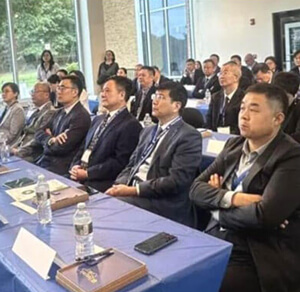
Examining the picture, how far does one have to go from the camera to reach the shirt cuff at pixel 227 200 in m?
2.00

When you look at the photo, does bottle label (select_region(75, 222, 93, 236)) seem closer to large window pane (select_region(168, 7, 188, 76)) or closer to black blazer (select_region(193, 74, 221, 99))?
black blazer (select_region(193, 74, 221, 99))

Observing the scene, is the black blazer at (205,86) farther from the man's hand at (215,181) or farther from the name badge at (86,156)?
the man's hand at (215,181)

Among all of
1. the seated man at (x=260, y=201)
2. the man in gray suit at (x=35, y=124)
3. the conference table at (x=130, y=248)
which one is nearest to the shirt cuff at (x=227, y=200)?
the seated man at (x=260, y=201)

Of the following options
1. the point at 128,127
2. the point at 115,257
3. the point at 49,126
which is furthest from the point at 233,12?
the point at 115,257

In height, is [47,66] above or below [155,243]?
above

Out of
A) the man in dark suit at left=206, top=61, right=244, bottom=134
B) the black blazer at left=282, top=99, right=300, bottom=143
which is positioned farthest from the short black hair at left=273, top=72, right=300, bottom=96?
the man in dark suit at left=206, top=61, right=244, bottom=134

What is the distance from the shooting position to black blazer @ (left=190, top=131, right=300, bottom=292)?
72.7 inches

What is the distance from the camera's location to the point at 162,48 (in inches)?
471

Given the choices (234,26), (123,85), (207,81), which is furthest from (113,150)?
(234,26)

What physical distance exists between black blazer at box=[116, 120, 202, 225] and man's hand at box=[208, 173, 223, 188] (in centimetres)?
41

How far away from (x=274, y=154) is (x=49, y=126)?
2.78 m

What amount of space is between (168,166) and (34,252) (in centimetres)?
127

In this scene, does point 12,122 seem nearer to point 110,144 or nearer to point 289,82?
point 110,144

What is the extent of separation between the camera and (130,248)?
5.25 feet
